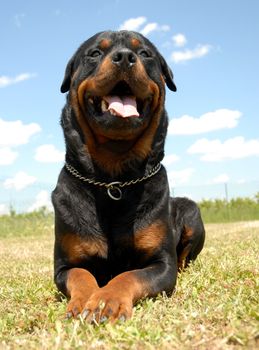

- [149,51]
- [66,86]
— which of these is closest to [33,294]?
[66,86]

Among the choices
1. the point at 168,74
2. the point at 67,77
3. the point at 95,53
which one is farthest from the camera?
the point at 168,74

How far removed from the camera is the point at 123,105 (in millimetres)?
3309

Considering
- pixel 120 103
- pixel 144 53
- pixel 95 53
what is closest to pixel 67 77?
pixel 95 53

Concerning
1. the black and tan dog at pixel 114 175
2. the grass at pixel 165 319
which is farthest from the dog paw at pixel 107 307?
the black and tan dog at pixel 114 175

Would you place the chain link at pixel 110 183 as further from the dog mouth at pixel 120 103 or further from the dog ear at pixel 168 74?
the dog ear at pixel 168 74

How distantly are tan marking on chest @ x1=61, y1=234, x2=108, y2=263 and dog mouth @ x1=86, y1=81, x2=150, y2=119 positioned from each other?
0.86 metres

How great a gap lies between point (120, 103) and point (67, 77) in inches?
31.4

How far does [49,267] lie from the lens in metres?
5.62

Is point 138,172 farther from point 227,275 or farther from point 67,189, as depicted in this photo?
point 227,275

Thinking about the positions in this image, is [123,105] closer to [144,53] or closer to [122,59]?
[122,59]

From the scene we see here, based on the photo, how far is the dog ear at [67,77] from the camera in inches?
152

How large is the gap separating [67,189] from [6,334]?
125cm

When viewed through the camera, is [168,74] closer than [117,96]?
No

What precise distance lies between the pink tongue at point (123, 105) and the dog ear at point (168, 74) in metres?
0.76
